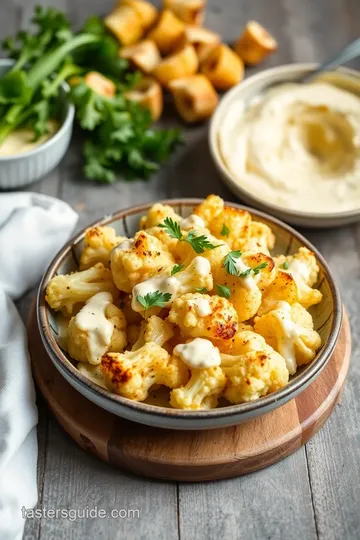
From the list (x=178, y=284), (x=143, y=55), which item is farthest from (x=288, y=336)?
(x=143, y=55)

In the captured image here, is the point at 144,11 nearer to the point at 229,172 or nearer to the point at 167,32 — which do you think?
the point at 167,32

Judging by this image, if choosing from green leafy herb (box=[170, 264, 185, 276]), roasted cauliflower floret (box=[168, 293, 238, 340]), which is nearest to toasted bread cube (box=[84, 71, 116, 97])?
green leafy herb (box=[170, 264, 185, 276])

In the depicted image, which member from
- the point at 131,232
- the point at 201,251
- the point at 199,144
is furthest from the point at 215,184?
the point at 201,251

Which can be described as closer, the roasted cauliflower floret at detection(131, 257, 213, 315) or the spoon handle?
the roasted cauliflower floret at detection(131, 257, 213, 315)

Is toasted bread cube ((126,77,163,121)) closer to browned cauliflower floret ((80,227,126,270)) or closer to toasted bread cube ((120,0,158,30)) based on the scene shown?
toasted bread cube ((120,0,158,30))

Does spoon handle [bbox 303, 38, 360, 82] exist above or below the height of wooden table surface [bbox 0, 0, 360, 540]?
above

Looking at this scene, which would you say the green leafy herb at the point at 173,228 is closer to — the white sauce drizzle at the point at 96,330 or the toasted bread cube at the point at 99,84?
the white sauce drizzle at the point at 96,330

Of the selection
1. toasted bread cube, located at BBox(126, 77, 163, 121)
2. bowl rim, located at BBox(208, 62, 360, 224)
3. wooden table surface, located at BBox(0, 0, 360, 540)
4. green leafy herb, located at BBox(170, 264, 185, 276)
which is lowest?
wooden table surface, located at BBox(0, 0, 360, 540)

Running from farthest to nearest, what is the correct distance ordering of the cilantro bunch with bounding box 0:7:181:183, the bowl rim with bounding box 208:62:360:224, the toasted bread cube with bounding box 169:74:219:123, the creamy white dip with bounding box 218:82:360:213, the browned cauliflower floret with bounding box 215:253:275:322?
1. the toasted bread cube with bounding box 169:74:219:123
2. the cilantro bunch with bounding box 0:7:181:183
3. the creamy white dip with bounding box 218:82:360:213
4. the bowl rim with bounding box 208:62:360:224
5. the browned cauliflower floret with bounding box 215:253:275:322
